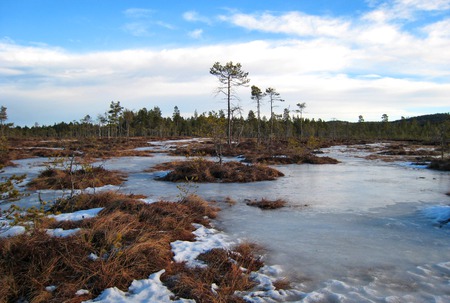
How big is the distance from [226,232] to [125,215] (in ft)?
7.35

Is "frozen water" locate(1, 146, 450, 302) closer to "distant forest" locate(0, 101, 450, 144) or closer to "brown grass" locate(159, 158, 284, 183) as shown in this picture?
"brown grass" locate(159, 158, 284, 183)

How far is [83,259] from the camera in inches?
171

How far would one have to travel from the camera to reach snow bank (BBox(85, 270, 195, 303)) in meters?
3.82

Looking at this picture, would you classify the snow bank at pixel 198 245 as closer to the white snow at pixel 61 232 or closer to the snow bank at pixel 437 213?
the white snow at pixel 61 232

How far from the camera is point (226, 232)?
6.86 metres

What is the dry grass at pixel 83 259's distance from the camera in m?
3.79

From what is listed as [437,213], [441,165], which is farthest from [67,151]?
[441,165]

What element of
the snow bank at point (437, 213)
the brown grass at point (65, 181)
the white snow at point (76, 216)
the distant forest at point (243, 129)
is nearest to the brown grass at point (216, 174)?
the brown grass at point (65, 181)

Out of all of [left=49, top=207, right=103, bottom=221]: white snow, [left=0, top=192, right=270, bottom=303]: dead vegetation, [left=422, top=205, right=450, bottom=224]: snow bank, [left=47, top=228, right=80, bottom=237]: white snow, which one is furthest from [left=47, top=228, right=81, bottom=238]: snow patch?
[left=422, top=205, right=450, bottom=224]: snow bank

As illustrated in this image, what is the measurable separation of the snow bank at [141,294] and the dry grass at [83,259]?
0.43 ft

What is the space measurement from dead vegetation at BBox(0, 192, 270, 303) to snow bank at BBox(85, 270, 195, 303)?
114 millimetres

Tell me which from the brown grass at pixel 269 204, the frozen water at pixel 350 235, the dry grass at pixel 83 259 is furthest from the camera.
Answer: the brown grass at pixel 269 204

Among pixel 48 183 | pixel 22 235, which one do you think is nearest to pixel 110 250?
pixel 22 235

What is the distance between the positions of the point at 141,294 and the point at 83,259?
3.50 ft
